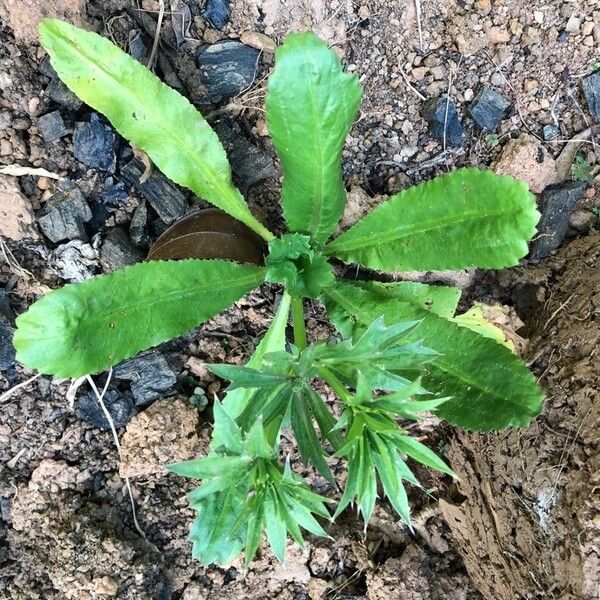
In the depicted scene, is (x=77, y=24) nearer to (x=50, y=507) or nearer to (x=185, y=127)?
(x=185, y=127)

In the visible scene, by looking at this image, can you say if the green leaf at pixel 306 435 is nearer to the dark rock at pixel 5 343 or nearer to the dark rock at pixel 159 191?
the dark rock at pixel 159 191

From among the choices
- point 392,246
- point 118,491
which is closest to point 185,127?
point 392,246

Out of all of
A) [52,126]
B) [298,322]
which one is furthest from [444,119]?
[52,126]

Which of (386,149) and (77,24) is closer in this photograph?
(77,24)

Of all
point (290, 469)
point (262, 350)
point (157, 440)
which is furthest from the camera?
point (157, 440)

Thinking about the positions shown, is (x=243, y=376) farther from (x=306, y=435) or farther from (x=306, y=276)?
(x=306, y=276)

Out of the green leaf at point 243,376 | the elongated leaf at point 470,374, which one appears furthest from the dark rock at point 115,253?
the green leaf at point 243,376

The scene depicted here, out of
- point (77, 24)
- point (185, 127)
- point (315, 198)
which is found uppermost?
point (77, 24)
